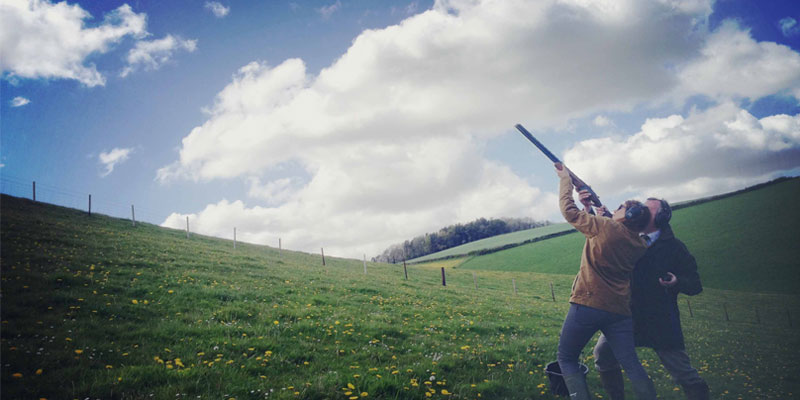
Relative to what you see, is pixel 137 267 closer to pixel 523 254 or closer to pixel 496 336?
pixel 496 336

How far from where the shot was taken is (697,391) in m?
4.51

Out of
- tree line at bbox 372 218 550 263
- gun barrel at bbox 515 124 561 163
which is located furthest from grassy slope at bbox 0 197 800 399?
tree line at bbox 372 218 550 263

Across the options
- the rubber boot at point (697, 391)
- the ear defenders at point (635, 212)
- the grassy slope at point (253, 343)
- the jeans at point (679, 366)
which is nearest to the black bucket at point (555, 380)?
the grassy slope at point (253, 343)


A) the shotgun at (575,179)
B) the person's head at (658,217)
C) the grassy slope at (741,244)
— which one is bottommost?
the grassy slope at (741,244)

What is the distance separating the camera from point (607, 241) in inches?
172

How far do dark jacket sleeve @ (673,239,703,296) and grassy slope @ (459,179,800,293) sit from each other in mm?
42095

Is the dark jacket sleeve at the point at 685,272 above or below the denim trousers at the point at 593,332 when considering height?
above

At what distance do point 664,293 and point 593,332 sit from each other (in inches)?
51.7

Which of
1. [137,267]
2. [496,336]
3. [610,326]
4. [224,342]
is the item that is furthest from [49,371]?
[137,267]

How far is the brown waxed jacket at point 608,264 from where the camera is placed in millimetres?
4336

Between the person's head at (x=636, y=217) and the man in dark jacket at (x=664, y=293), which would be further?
the man in dark jacket at (x=664, y=293)

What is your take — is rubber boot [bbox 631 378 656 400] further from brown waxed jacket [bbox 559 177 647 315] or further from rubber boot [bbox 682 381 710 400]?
brown waxed jacket [bbox 559 177 647 315]

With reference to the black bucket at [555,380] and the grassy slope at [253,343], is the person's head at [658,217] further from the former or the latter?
the grassy slope at [253,343]

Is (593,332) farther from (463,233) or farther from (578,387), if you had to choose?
(463,233)
